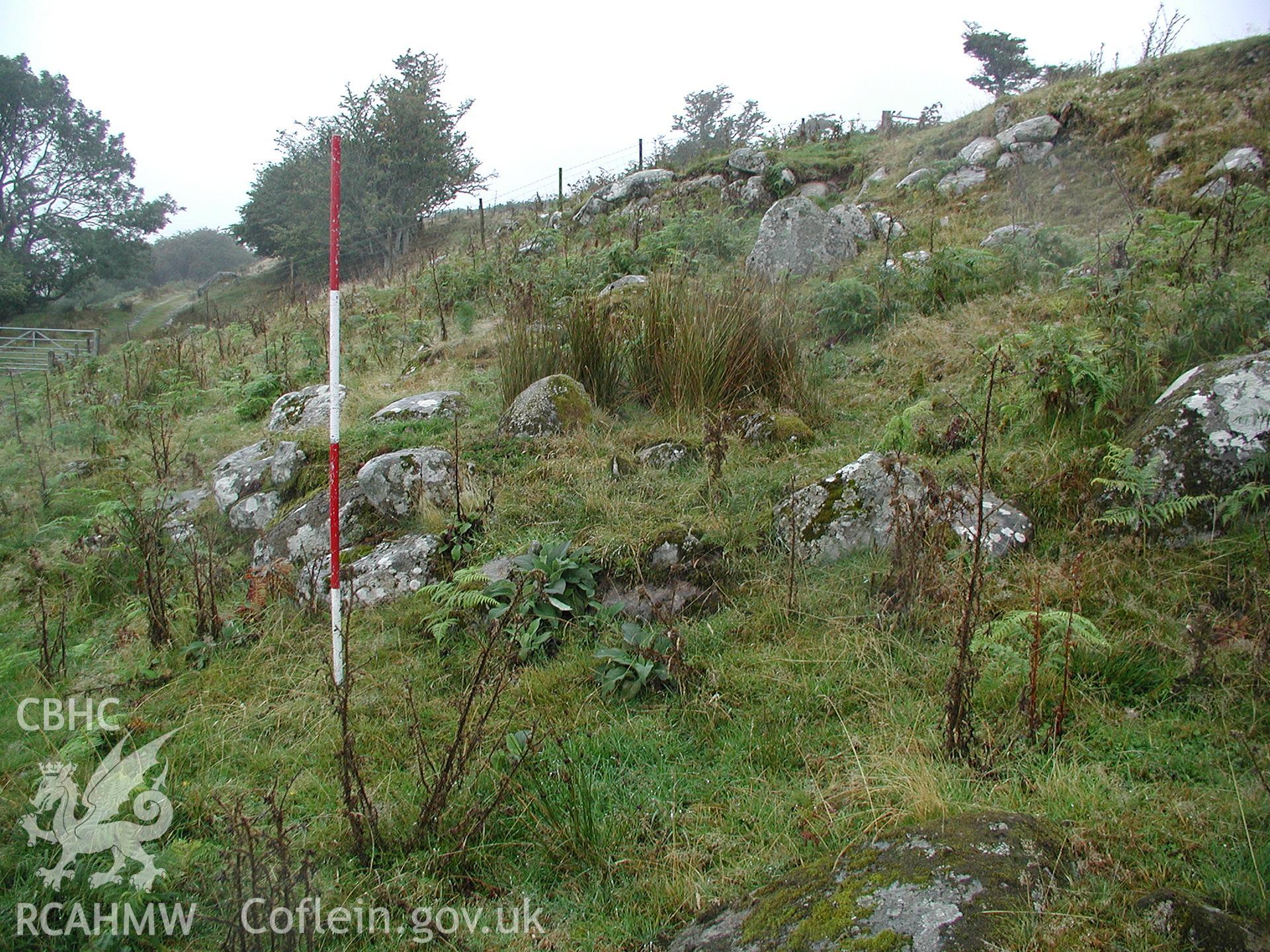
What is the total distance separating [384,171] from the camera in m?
24.3

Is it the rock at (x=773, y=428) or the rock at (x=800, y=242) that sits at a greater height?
the rock at (x=800, y=242)

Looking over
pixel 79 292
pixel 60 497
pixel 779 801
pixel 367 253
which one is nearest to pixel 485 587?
pixel 779 801

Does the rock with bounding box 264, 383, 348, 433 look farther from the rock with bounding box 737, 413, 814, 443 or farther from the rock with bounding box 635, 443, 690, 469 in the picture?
the rock with bounding box 737, 413, 814, 443

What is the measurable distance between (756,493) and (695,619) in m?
1.08

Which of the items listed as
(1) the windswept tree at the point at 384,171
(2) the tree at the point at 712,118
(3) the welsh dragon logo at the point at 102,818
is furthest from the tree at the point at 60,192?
(3) the welsh dragon logo at the point at 102,818

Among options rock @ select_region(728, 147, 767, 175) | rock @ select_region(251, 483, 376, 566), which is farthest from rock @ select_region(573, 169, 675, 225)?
rock @ select_region(251, 483, 376, 566)

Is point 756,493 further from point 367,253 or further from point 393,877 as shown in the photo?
point 367,253

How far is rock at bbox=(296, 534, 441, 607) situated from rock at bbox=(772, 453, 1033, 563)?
1.97 m

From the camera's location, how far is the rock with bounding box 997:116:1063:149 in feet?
35.4

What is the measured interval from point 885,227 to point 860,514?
7360mm

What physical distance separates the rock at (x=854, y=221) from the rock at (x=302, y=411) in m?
6.36

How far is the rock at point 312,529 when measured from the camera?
4531mm

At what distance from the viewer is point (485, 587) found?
3.61 m

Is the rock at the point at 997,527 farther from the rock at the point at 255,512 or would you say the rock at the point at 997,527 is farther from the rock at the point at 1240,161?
the rock at the point at 1240,161
